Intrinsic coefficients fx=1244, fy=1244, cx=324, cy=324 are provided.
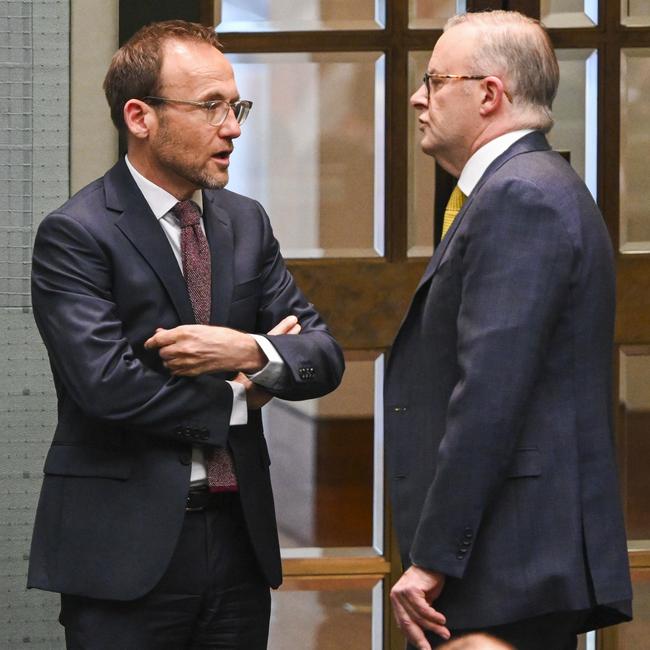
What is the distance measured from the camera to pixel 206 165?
7.93 ft

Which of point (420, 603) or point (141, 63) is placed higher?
point (141, 63)

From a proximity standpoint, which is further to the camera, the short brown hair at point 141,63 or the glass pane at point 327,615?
the glass pane at point 327,615

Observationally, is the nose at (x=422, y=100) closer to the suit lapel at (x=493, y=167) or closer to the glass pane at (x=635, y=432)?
the suit lapel at (x=493, y=167)

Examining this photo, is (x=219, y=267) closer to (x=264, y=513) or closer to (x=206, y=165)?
(x=206, y=165)

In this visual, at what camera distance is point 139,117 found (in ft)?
8.01

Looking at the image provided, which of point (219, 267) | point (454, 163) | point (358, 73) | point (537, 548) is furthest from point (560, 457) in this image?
point (358, 73)

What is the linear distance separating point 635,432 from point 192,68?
1625 mm

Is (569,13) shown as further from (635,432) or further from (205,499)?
(205,499)

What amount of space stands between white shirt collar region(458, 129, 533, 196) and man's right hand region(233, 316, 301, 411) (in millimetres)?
448

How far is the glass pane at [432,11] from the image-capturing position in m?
3.29

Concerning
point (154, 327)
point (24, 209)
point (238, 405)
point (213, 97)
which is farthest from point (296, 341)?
point (24, 209)

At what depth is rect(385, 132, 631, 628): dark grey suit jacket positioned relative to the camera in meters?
2.04

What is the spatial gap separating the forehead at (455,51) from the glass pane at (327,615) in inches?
62.1

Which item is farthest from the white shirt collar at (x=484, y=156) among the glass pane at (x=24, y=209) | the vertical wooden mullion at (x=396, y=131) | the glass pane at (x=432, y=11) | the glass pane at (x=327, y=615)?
the glass pane at (x=327, y=615)
